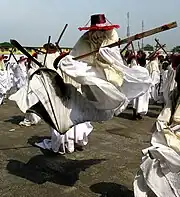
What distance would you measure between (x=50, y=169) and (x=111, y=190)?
133 centimetres

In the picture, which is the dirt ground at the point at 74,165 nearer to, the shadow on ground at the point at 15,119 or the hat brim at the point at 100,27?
the shadow on ground at the point at 15,119

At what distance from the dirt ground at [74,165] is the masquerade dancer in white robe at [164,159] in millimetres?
1057

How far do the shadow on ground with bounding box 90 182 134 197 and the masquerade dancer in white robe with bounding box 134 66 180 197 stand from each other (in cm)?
93

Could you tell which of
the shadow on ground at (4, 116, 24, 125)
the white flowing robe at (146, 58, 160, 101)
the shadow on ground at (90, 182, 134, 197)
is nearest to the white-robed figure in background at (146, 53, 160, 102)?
the white flowing robe at (146, 58, 160, 101)

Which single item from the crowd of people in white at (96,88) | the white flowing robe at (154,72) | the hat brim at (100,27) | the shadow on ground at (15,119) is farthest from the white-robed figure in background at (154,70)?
the hat brim at (100,27)

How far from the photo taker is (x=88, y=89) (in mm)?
4766

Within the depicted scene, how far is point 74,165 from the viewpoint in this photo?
6375 mm

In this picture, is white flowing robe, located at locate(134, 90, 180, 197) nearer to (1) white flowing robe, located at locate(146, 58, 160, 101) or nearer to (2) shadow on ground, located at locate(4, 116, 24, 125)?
(2) shadow on ground, located at locate(4, 116, 24, 125)

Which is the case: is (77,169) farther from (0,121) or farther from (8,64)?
(8,64)

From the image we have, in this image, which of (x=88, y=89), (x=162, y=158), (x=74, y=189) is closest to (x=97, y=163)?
(x=74, y=189)

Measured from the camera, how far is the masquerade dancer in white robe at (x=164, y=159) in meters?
3.93

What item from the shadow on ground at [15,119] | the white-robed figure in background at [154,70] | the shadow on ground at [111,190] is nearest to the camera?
the shadow on ground at [111,190]

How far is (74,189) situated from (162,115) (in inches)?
71.3

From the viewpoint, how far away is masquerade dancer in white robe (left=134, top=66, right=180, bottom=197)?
155 inches
